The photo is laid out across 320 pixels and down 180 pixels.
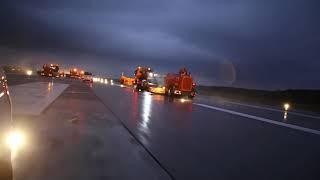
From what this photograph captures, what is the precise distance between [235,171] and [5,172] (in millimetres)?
4303

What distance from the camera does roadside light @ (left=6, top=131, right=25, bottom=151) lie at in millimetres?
9479

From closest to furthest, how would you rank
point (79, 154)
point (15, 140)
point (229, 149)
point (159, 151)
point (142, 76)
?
point (79, 154) < point (159, 151) < point (15, 140) < point (229, 149) < point (142, 76)

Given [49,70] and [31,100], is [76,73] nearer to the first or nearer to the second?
[49,70]

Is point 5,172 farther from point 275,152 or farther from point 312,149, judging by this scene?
point 312,149

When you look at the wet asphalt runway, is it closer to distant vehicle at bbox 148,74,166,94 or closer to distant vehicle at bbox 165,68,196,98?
distant vehicle at bbox 165,68,196,98

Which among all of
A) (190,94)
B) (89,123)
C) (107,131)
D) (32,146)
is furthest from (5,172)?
(190,94)

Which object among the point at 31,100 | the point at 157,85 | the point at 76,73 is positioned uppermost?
the point at 157,85

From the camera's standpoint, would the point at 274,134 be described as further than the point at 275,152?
Yes

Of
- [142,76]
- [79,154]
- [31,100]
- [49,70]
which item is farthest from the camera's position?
[49,70]

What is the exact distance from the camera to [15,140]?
33.8 ft

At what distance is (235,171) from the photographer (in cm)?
811

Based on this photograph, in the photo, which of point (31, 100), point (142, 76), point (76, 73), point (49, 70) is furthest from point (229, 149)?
point (76, 73)

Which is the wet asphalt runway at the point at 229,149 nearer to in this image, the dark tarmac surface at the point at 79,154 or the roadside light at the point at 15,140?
the dark tarmac surface at the point at 79,154

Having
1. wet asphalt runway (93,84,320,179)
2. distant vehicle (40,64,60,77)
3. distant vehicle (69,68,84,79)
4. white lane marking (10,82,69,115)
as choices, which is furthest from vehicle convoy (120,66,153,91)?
distant vehicle (69,68,84,79)
